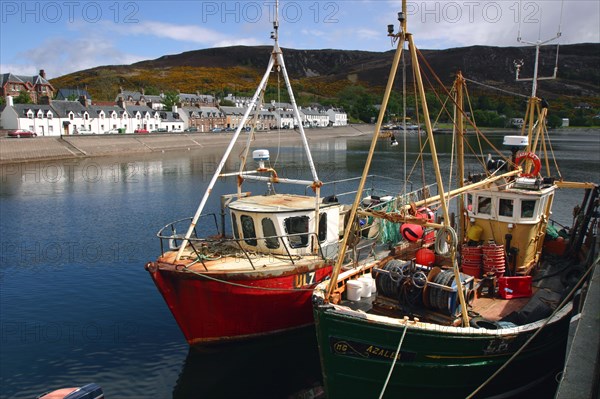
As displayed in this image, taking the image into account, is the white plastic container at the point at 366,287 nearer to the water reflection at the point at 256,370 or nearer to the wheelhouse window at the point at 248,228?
the water reflection at the point at 256,370

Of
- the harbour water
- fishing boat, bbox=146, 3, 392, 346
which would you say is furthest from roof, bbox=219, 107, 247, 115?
fishing boat, bbox=146, 3, 392, 346

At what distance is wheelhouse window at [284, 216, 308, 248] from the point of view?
50.9 ft

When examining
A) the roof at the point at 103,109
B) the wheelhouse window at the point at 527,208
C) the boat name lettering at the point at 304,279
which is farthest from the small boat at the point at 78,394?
the roof at the point at 103,109

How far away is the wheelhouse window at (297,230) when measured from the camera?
15.5 metres

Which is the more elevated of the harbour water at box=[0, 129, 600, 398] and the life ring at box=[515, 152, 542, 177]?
the life ring at box=[515, 152, 542, 177]

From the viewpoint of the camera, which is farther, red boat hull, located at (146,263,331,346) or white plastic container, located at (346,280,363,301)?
red boat hull, located at (146,263,331,346)

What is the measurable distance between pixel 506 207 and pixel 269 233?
24.0 feet

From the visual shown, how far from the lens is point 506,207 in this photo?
47.3ft

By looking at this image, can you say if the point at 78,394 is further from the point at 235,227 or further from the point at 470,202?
the point at 470,202

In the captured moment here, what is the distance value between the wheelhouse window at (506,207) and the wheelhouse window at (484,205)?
321 millimetres

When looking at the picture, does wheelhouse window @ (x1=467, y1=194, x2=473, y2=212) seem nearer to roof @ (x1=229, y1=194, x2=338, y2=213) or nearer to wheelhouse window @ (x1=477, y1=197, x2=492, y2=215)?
wheelhouse window @ (x1=477, y1=197, x2=492, y2=215)

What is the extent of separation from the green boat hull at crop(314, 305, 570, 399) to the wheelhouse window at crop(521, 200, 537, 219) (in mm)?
3599

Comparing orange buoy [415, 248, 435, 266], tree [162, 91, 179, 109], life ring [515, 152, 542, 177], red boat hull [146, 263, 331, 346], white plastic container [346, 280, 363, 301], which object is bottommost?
red boat hull [146, 263, 331, 346]

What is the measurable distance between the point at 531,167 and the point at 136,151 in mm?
77431
